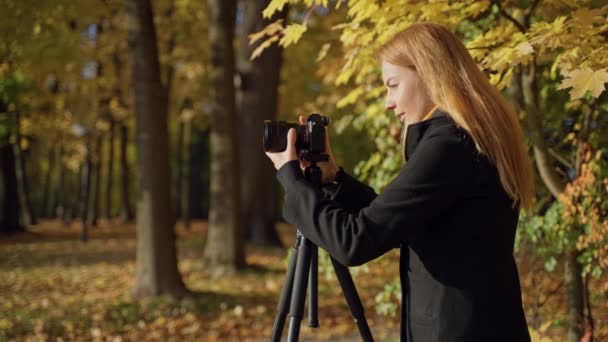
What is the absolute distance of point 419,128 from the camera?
78.2 inches

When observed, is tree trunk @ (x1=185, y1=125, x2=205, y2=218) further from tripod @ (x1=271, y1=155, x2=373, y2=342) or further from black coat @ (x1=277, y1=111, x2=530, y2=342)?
black coat @ (x1=277, y1=111, x2=530, y2=342)

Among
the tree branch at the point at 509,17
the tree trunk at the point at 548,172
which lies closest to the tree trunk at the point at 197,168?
the tree trunk at the point at 548,172

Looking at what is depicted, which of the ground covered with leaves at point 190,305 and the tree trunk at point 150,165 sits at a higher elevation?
the tree trunk at point 150,165

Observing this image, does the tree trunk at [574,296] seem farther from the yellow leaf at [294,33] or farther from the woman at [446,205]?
the woman at [446,205]

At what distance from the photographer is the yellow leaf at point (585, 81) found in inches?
92.0

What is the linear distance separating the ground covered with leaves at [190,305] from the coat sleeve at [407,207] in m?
2.38

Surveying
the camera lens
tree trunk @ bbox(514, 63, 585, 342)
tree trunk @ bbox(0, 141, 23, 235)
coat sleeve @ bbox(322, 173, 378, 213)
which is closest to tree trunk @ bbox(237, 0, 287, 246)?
tree trunk @ bbox(0, 141, 23, 235)

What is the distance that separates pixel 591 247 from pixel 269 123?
9.02 ft

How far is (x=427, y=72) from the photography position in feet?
6.39

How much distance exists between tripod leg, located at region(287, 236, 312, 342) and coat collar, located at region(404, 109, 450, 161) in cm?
58

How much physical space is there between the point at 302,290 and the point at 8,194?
15475 millimetres

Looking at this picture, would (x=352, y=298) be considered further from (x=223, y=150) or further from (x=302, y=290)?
(x=223, y=150)

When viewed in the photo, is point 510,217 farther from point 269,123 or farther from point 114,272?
point 114,272

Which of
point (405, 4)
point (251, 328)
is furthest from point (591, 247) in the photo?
point (251, 328)
